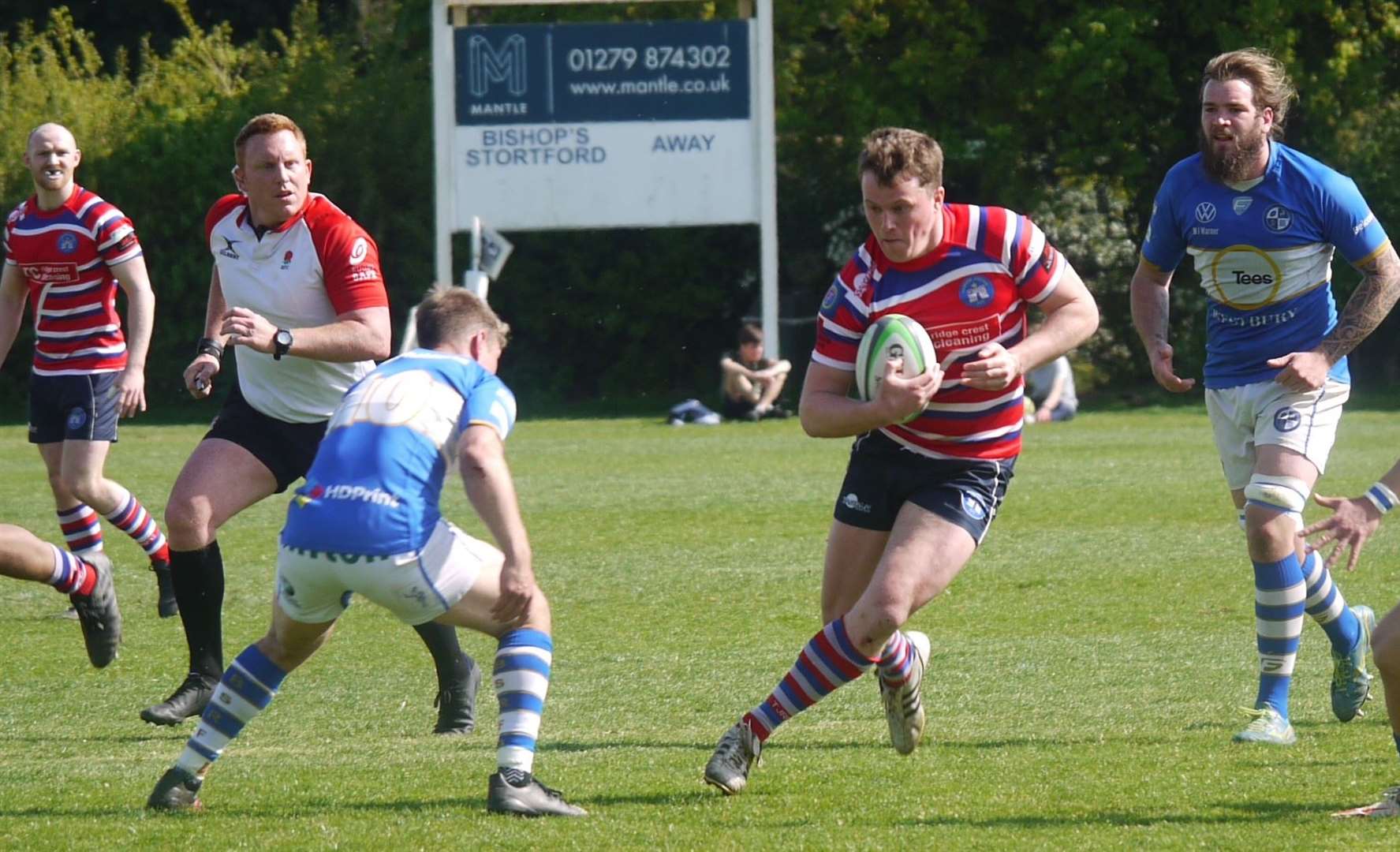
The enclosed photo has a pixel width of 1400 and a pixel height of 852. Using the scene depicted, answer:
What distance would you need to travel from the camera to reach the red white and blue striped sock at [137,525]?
8.77 meters

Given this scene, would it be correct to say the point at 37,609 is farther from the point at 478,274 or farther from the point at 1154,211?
the point at 478,274

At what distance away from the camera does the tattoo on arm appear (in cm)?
597

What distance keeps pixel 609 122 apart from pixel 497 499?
18261 mm

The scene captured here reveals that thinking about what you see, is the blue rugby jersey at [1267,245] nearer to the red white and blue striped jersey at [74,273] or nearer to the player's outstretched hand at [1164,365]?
the player's outstretched hand at [1164,365]

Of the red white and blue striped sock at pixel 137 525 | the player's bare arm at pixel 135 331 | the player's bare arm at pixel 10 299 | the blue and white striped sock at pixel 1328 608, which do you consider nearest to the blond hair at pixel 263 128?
the player's bare arm at pixel 135 331

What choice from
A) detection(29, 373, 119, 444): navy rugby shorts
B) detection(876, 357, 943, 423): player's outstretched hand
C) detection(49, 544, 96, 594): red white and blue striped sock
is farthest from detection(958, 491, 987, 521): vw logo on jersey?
detection(29, 373, 119, 444): navy rugby shorts

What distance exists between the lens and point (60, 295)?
8492 mm

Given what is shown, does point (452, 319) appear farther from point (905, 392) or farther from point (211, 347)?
point (211, 347)

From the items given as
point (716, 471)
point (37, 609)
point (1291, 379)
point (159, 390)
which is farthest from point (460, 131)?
point (1291, 379)

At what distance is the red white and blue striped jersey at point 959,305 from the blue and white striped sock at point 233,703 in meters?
1.90

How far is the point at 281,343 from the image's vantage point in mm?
5922

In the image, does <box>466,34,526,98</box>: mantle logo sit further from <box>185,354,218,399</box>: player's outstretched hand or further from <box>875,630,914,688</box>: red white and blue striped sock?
<box>875,630,914,688</box>: red white and blue striped sock

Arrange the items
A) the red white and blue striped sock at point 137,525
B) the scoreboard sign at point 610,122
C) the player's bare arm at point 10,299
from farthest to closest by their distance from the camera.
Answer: the scoreboard sign at point 610,122 < the red white and blue striped sock at point 137,525 < the player's bare arm at point 10,299

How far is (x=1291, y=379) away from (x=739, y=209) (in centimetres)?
1674
